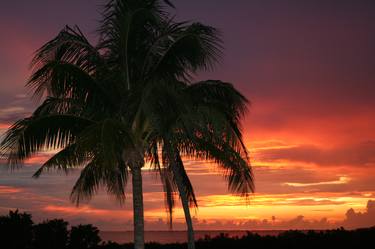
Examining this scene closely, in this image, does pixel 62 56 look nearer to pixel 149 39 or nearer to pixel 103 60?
pixel 103 60

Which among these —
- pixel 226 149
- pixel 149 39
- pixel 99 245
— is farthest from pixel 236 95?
pixel 99 245

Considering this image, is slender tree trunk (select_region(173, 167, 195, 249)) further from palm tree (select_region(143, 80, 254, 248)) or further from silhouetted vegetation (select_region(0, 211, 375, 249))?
silhouetted vegetation (select_region(0, 211, 375, 249))

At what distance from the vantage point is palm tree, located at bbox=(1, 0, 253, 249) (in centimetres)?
1653

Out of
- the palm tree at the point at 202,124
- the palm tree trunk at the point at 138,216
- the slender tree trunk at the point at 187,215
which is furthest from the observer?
the slender tree trunk at the point at 187,215

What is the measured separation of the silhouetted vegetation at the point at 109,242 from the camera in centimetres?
1894

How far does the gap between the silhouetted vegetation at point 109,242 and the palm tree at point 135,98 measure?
232 centimetres

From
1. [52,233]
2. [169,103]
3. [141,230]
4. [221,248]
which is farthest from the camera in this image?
[52,233]

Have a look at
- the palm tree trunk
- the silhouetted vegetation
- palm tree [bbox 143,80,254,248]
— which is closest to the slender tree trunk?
palm tree [bbox 143,80,254,248]

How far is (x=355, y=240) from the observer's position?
18656 millimetres

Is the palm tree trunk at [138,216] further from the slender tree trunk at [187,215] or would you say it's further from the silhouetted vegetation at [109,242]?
the silhouetted vegetation at [109,242]

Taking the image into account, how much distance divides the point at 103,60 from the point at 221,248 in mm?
7986

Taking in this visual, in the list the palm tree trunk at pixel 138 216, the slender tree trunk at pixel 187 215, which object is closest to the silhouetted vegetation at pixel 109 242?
the slender tree trunk at pixel 187 215

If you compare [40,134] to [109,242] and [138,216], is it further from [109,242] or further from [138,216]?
[109,242]

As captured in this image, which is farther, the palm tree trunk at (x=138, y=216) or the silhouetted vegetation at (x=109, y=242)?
the silhouetted vegetation at (x=109, y=242)
